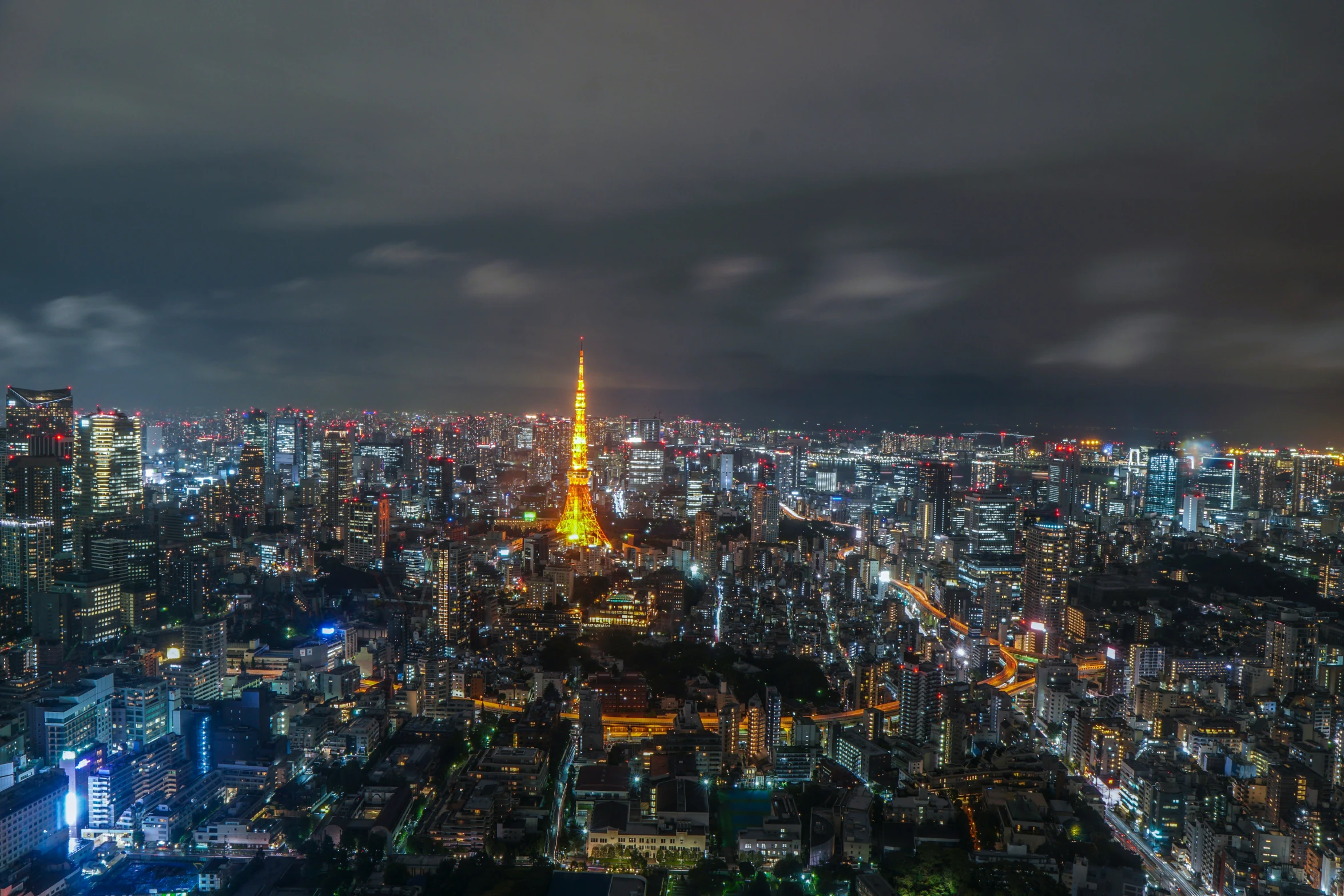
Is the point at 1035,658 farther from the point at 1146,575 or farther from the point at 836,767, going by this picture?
the point at 836,767

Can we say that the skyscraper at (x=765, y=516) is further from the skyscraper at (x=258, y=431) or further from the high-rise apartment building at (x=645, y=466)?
the skyscraper at (x=258, y=431)

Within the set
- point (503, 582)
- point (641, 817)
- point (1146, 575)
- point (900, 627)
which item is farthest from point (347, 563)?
point (1146, 575)

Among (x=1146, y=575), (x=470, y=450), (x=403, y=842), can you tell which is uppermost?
(x=470, y=450)

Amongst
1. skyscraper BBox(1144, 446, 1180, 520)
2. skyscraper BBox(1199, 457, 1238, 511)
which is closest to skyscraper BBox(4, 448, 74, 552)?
skyscraper BBox(1144, 446, 1180, 520)

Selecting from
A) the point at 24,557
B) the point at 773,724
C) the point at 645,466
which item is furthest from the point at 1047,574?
the point at 24,557

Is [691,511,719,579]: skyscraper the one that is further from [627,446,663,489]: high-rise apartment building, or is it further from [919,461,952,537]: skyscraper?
[627,446,663,489]: high-rise apartment building

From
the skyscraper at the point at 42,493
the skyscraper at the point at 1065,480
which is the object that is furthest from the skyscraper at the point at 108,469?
the skyscraper at the point at 1065,480
